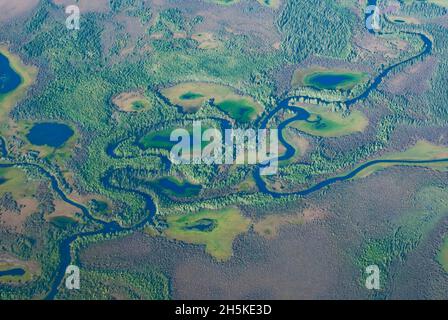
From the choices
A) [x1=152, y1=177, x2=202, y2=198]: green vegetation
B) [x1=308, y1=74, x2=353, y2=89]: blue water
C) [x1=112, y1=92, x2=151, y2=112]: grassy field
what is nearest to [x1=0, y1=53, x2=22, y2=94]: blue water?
[x1=112, y1=92, x2=151, y2=112]: grassy field

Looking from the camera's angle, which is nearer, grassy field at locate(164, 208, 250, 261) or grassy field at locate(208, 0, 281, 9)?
grassy field at locate(164, 208, 250, 261)

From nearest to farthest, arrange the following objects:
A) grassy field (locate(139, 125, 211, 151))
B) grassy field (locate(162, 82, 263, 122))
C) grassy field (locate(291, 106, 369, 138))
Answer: grassy field (locate(139, 125, 211, 151)), grassy field (locate(291, 106, 369, 138)), grassy field (locate(162, 82, 263, 122))

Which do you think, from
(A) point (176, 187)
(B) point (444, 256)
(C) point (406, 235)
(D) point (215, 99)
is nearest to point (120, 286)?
(A) point (176, 187)

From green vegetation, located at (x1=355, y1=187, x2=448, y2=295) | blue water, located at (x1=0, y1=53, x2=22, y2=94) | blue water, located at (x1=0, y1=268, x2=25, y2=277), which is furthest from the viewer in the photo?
blue water, located at (x1=0, y1=53, x2=22, y2=94)

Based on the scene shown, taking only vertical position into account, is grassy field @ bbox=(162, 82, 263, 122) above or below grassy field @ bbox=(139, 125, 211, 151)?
above

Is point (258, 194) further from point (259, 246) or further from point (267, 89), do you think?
point (267, 89)

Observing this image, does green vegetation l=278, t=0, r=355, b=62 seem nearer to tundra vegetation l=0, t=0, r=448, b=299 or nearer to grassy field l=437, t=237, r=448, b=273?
tundra vegetation l=0, t=0, r=448, b=299

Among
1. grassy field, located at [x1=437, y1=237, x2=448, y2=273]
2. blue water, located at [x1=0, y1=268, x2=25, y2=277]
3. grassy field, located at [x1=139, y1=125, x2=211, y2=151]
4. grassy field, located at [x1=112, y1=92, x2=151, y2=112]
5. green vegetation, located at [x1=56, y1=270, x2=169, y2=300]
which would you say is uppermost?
grassy field, located at [x1=112, y1=92, x2=151, y2=112]
